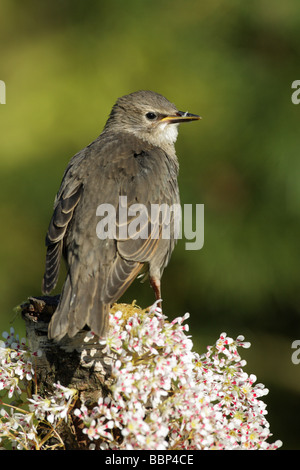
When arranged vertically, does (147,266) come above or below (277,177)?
below

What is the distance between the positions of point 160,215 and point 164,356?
122cm

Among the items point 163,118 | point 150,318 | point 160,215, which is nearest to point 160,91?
point 163,118

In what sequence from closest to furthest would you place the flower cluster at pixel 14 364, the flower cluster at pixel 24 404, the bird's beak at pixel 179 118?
the flower cluster at pixel 24 404, the flower cluster at pixel 14 364, the bird's beak at pixel 179 118

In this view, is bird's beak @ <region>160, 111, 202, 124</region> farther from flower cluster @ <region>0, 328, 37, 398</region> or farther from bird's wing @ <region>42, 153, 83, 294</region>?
flower cluster @ <region>0, 328, 37, 398</region>

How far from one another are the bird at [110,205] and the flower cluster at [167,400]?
0.90 feet

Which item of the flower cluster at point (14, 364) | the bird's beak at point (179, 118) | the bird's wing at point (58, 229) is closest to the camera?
the flower cluster at point (14, 364)

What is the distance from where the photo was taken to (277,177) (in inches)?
182

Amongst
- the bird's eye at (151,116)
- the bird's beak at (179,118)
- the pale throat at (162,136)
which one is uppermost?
the bird's eye at (151,116)

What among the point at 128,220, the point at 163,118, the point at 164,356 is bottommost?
the point at 164,356

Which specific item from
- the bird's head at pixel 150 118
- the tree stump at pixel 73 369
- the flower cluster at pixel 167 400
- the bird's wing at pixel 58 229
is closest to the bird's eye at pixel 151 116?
the bird's head at pixel 150 118

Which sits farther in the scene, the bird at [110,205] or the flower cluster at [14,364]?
the bird at [110,205]

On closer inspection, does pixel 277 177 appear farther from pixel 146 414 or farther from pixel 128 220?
→ pixel 146 414

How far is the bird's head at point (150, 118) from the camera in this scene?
4309 mm

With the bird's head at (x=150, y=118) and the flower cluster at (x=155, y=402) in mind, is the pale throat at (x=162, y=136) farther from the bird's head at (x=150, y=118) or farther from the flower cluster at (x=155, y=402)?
the flower cluster at (x=155, y=402)
